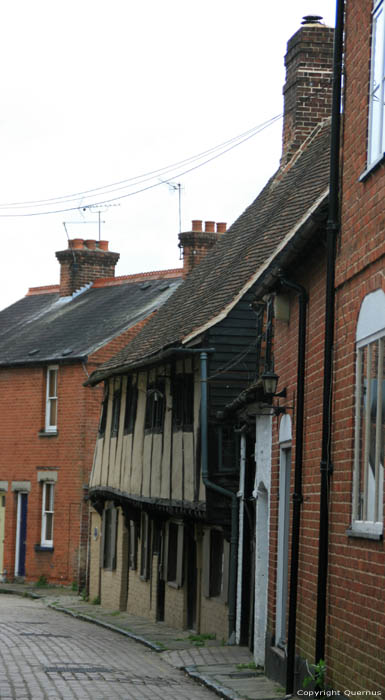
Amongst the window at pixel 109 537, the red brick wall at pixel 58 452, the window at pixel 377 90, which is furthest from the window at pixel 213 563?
the red brick wall at pixel 58 452

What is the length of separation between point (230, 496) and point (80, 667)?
4.82 m

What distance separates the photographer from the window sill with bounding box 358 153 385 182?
9.15 metres

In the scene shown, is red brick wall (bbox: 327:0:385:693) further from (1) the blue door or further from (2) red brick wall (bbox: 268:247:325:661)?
(1) the blue door

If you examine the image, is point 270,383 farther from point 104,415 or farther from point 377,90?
point 104,415

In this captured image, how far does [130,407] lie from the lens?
26.8 metres

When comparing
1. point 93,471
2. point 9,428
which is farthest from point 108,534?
point 9,428

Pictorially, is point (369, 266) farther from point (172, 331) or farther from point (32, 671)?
point (172, 331)

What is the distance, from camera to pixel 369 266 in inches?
374

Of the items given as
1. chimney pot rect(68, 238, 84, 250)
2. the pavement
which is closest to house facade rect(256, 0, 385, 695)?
the pavement

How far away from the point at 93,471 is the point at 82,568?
367 centimetres

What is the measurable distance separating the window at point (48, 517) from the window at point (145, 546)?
7.83 meters

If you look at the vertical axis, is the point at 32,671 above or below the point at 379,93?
below

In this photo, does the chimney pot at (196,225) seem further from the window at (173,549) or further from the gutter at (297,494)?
the gutter at (297,494)

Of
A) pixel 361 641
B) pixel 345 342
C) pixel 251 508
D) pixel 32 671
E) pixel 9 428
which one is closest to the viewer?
pixel 361 641
